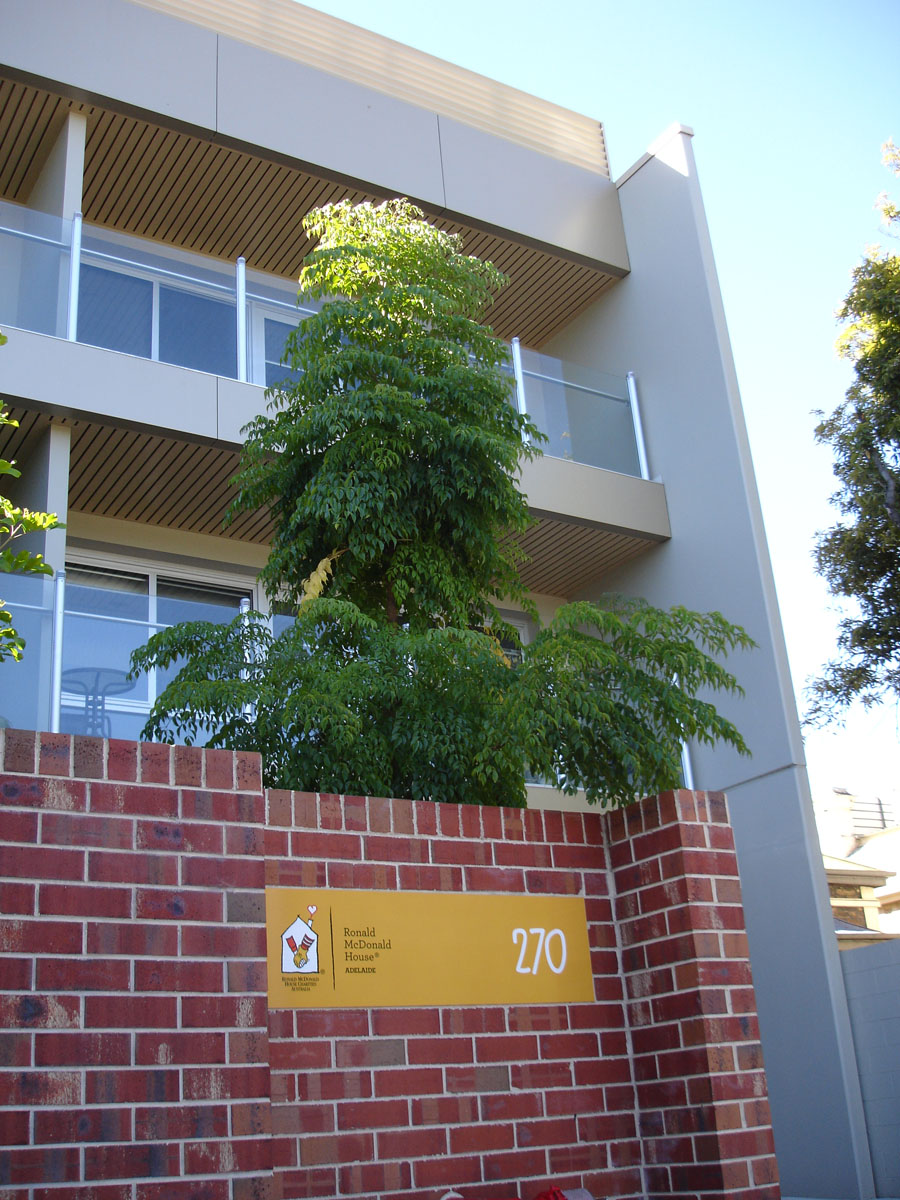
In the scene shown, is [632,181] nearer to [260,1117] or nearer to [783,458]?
[783,458]

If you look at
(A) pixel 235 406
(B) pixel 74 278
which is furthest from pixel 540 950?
(B) pixel 74 278

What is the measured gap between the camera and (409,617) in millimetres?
7609

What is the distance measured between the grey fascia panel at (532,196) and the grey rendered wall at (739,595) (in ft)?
0.95

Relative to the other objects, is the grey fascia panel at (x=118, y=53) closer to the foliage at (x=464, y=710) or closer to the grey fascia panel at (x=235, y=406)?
the grey fascia panel at (x=235, y=406)

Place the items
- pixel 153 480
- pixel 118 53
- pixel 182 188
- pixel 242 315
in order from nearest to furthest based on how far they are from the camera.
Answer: pixel 242 315, pixel 153 480, pixel 118 53, pixel 182 188

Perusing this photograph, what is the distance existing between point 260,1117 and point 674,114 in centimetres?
1250

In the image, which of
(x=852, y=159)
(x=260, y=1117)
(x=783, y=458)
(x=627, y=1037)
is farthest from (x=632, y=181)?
(x=260, y=1117)

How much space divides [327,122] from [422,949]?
9.97m

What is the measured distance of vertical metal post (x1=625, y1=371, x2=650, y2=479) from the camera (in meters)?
13.3

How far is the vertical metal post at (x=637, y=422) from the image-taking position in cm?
1332

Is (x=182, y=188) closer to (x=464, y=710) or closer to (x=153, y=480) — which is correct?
(x=153, y=480)

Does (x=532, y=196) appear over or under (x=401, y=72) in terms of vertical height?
under

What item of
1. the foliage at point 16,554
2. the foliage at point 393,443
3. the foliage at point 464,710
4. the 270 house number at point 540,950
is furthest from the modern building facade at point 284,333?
the 270 house number at point 540,950

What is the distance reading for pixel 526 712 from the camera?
19.8ft
